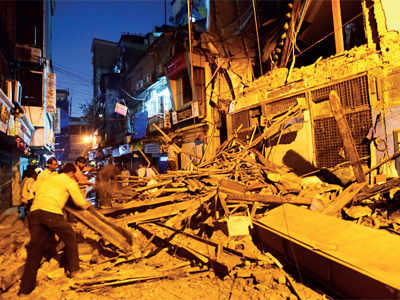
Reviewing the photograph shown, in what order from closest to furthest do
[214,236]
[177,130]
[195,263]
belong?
[195,263]
[214,236]
[177,130]

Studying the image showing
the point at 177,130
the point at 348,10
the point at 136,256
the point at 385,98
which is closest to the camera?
the point at 136,256

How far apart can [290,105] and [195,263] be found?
273 inches

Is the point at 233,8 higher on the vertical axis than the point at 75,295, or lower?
higher

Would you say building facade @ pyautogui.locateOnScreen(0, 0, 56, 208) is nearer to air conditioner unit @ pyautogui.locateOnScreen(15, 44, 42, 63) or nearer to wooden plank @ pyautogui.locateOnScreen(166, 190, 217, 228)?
air conditioner unit @ pyautogui.locateOnScreen(15, 44, 42, 63)

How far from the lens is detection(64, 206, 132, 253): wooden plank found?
408 cm

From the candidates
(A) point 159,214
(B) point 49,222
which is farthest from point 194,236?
(B) point 49,222

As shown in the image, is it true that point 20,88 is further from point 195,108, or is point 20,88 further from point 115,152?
point 115,152

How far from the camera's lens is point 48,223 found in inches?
151

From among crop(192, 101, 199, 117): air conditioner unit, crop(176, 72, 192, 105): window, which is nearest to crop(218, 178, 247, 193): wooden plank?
crop(192, 101, 199, 117): air conditioner unit

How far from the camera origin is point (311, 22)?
35.4 ft

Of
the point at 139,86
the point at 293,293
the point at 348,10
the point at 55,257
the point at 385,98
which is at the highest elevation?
the point at 139,86

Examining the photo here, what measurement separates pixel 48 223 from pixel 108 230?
923 mm

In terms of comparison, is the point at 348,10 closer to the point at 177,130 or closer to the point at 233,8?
the point at 233,8

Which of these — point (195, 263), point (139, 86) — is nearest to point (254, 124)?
point (195, 263)
